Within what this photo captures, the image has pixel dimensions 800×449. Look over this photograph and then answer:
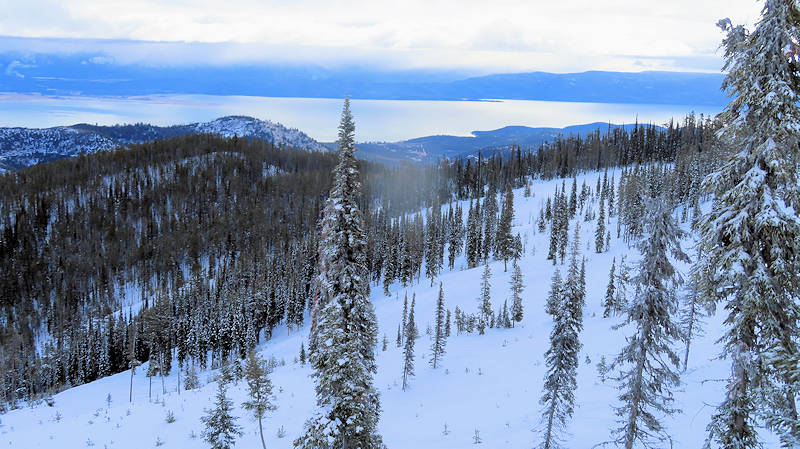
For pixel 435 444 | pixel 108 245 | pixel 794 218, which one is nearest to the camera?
pixel 794 218

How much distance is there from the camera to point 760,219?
9805 millimetres

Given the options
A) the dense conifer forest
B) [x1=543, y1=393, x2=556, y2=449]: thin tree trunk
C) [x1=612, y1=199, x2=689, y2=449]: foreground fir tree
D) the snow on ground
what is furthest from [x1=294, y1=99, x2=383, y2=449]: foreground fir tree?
the dense conifer forest

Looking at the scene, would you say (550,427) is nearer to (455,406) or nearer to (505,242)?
(455,406)

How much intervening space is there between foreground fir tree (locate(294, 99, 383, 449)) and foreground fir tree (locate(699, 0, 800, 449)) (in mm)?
9894

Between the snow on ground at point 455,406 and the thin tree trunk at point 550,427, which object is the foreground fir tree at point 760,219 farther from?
the thin tree trunk at point 550,427

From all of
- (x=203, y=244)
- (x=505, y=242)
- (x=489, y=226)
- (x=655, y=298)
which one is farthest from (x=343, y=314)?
(x=203, y=244)

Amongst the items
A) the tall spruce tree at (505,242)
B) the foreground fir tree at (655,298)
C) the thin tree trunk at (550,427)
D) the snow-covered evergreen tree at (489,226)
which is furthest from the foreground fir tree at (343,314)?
the snow-covered evergreen tree at (489,226)

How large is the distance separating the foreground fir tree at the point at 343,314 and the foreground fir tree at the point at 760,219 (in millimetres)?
9894

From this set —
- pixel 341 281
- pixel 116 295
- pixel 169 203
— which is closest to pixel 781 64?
pixel 341 281

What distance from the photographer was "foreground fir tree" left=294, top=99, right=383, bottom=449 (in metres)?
13.9

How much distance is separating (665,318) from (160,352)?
86.2 metres

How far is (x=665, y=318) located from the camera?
13.4 meters

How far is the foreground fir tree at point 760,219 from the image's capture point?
9.84 metres

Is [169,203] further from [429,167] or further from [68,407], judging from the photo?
[68,407]
